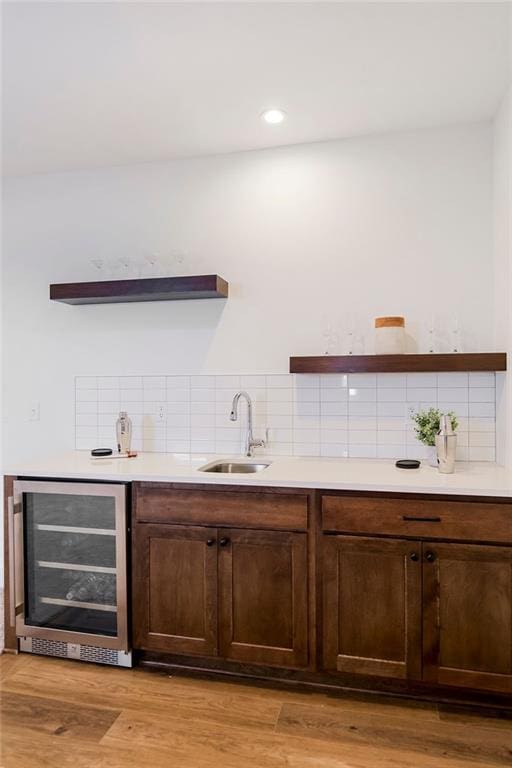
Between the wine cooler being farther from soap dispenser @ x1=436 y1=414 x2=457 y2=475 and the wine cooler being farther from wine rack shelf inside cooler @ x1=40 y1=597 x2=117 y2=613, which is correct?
soap dispenser @ x1=436 y1=414 x2=457 y2=475

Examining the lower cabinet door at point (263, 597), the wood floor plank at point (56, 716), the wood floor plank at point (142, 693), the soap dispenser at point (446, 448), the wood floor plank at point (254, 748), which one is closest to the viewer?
the wood floor plank at point (254, 748)

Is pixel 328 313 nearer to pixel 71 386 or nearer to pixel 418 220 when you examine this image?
pixel 418 220

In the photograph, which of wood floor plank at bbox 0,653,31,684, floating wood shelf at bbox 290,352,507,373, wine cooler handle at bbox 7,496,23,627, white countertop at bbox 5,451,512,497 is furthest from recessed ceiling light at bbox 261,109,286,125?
wood floor plank at bbox 0,653,31,684

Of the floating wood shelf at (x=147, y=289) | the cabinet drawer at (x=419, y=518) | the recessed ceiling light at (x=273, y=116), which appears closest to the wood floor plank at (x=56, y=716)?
the cabinet drawer at (x=419, y=518)

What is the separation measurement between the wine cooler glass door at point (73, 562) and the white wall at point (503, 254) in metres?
1.84

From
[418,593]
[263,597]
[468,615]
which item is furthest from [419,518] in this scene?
[263,597]

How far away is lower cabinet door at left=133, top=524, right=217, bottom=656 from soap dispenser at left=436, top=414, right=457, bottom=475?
109cm

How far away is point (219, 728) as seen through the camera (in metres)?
1.96

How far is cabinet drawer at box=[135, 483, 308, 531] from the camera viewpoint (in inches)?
86.4

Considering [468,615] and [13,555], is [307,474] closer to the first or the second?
[468,615]

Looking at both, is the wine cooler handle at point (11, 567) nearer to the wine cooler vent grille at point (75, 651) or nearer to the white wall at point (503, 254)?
the wine cooler vent grille at point (75, 651)

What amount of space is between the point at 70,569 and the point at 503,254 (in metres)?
2.60

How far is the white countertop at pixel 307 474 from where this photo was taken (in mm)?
2076

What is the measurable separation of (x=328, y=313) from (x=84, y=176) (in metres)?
1.78
